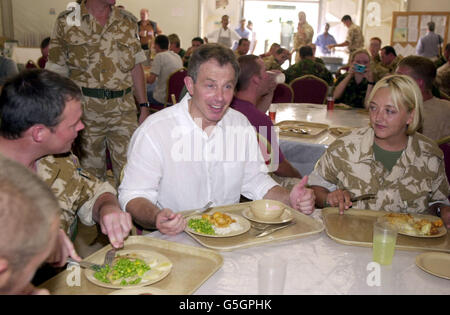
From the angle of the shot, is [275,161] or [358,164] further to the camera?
[275,161]

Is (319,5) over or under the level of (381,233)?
over

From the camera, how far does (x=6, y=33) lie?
11.0 m

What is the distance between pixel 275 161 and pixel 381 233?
1.40 meters

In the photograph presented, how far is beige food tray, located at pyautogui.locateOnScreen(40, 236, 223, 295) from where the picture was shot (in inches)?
45.6

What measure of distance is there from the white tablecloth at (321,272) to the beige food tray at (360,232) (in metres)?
0.03

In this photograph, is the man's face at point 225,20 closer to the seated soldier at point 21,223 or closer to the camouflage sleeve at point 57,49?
the camouflage sleeve at point 57,49

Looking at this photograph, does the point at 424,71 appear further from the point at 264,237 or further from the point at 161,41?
the point at 161,41

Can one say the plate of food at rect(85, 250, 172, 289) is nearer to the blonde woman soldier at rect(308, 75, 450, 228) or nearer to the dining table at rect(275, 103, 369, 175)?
the blonde woman soldier at rect(308, 75, 450, 228)

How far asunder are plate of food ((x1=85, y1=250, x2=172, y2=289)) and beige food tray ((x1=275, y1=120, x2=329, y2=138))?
6.67 ft

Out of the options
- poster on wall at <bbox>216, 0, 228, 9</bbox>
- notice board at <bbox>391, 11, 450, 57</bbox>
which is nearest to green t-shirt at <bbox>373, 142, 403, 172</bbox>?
notice board at <bbox>391, 11, 450, 57</bbox>

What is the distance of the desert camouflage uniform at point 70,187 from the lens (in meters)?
1.64

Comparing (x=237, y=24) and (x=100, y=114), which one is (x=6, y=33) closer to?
(x=237, y=24)
